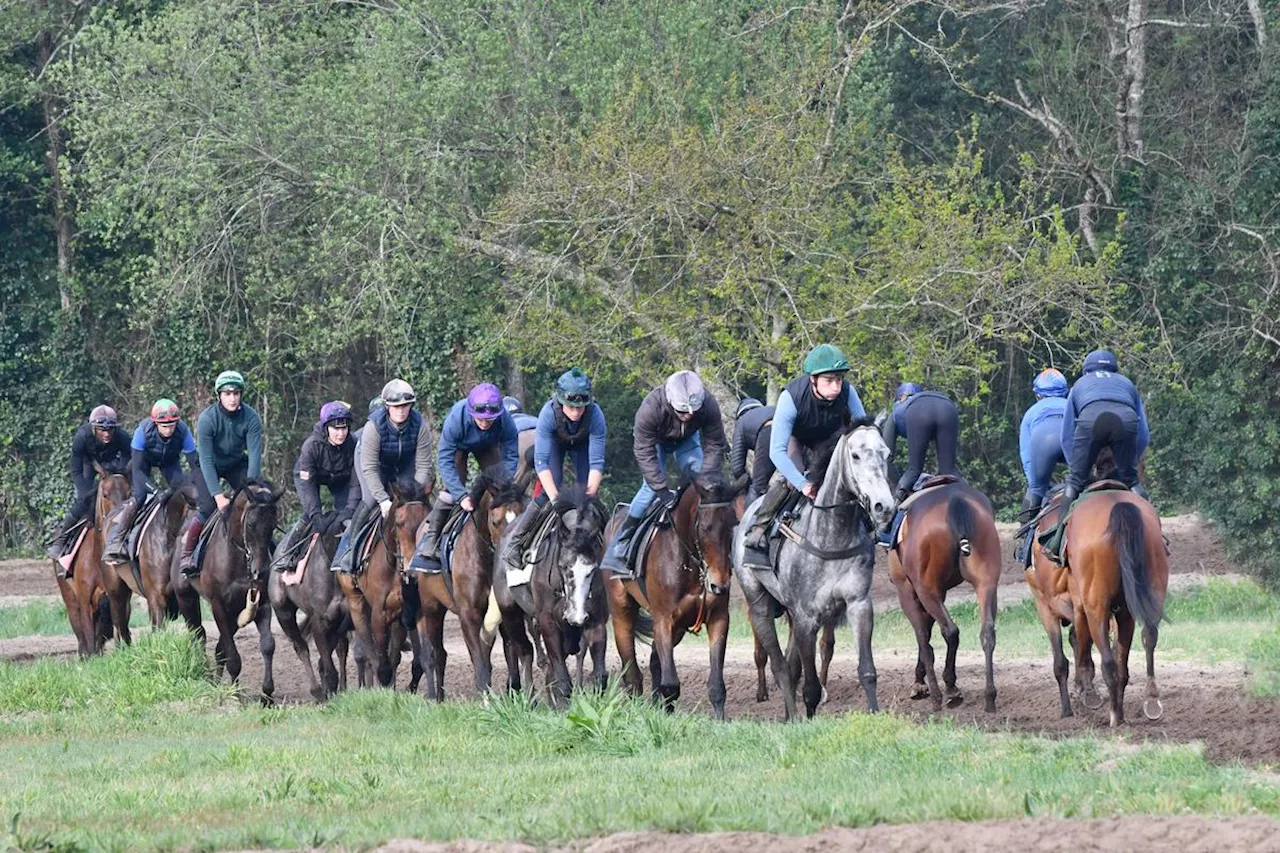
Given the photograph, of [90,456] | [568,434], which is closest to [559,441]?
[568,434]

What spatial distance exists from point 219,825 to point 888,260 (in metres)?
17.7

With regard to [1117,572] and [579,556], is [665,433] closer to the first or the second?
[579,556]

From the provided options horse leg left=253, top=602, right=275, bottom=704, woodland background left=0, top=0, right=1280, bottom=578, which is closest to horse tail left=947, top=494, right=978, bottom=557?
horse leg left=253, top=602, right=275, bottom=704

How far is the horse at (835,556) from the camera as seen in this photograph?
1312 centimetres

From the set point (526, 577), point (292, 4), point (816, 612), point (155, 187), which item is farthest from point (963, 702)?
point (292, 4)

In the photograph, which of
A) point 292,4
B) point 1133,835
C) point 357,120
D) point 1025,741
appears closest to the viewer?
point 1133,835

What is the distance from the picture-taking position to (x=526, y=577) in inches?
591

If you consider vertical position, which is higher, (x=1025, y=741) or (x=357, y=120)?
(x=357, y=120)

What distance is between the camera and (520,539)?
591 inches

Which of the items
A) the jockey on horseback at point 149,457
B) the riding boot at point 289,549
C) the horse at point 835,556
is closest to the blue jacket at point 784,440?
the horse at point 835,556

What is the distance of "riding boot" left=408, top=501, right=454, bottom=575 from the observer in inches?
637

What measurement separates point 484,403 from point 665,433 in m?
1.75

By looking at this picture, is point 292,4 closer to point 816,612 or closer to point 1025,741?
point 816,612

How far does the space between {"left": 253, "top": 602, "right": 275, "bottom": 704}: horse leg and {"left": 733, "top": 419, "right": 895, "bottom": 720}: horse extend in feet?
18.2
